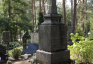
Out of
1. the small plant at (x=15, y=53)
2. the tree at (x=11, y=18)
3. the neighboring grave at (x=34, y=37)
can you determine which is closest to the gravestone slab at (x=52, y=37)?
the small plant at (x=15, y=53)

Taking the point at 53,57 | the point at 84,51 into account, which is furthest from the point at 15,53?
the point at 53,57

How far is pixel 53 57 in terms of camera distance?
3.14 m

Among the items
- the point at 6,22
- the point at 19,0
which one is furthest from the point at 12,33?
the point at 19,0

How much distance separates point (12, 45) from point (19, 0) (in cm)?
657

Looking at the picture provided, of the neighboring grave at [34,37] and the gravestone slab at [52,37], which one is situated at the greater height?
the gravestone slab at [52,37]

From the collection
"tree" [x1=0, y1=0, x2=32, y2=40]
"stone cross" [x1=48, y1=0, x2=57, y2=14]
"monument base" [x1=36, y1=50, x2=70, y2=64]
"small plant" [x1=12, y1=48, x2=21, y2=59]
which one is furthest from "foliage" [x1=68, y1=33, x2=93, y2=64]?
"tree" [x1=0, y1=0, x2=32, y2=40]

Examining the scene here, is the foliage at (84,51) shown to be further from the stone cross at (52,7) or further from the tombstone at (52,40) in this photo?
the stone cross at (52,7)

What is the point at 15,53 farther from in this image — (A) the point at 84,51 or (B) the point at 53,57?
(B) the point at 53,57

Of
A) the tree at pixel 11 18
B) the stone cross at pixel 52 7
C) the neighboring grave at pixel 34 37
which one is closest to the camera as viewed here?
the stone cross at pixel 52 7

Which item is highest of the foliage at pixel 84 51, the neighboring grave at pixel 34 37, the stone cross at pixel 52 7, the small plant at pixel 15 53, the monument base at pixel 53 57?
the stone cross at pixel 52 7

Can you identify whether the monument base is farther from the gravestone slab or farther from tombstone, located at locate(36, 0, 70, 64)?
the gravestone slab

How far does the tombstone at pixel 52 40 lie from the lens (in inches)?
125

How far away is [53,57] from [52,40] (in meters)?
0.47

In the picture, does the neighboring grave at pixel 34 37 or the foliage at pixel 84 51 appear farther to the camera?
the neighboring grave at pixel 34 37
